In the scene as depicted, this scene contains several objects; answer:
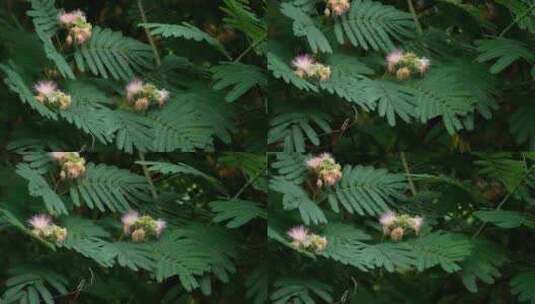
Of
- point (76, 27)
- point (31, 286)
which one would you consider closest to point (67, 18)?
point (76, 27)

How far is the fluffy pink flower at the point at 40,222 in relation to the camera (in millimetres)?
2437

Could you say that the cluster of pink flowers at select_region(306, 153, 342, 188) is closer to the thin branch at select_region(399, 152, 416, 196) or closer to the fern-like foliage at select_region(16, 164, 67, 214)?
the thin branch at select_region(399, 152, 416, 196)

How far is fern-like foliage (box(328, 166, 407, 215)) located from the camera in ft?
8.29

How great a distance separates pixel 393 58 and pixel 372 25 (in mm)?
100

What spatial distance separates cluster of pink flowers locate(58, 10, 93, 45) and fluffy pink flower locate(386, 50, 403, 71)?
0.78 meters

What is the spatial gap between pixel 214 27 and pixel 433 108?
69cm

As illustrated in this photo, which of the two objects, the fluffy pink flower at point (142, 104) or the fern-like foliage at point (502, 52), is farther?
the fluffy pink flower at point (142, 104)

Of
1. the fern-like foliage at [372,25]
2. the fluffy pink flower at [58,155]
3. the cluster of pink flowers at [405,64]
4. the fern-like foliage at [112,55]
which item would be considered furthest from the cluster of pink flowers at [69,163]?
the cluster of pink flowers at [405,64]

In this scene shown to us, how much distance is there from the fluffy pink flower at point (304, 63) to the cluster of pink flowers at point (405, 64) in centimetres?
22

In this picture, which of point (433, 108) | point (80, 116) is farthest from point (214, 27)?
point (433, 108)

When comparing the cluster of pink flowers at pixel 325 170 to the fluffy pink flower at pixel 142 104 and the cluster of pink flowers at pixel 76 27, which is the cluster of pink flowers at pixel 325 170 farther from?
the cluster of pink flowers at pixel 76 27

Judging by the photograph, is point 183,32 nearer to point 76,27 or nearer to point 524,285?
point 76,27

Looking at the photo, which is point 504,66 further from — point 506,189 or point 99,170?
point 99,170

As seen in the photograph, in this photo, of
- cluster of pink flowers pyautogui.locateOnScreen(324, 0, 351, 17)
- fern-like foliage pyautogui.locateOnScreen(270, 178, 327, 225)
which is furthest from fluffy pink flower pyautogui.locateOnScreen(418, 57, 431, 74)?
fern-like foliage pyautogui.locateOnScreen(270, 178, 327, 225)
